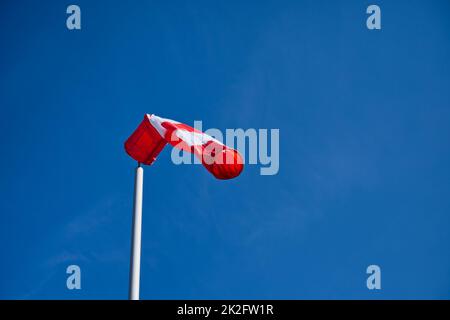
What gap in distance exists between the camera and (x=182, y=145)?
1324 cm

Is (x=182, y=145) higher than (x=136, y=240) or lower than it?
higher

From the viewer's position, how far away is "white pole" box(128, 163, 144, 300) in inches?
439

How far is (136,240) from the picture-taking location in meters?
11.6

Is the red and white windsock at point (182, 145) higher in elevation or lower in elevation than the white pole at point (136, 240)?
higher

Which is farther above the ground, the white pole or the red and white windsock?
the red and white windsock

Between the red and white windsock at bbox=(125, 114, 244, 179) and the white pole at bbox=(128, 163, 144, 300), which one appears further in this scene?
the red and white windsock at bbox=(125, 114, 244, 179)

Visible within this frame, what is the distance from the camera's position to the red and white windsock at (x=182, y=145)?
12352mm

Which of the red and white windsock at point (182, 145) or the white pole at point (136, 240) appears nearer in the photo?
the white pole at point (136, 240)

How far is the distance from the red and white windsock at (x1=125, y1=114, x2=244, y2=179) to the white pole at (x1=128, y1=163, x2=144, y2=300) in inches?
53.5

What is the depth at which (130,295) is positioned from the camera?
11047 millimetres

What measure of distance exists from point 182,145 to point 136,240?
2737 millimetres

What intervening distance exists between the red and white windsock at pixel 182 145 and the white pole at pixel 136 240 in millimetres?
1359

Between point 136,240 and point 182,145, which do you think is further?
point 182,145
